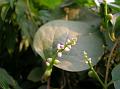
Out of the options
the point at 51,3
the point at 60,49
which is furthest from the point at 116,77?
the point at 51,3

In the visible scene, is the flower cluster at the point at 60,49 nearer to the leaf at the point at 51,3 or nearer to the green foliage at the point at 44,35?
the green foliage at the point at 44,35

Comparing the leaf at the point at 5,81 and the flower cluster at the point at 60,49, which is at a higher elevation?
the flower cluster at the point at 60,49

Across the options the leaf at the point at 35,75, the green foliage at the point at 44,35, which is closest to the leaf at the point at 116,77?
the green foliage at the point at 44,35

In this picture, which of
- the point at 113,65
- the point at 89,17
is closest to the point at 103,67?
the point at 113,65

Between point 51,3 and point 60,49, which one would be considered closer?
point 60,49

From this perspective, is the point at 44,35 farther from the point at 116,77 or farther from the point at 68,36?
the point at 116,77

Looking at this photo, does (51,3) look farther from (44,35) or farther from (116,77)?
(116,77)

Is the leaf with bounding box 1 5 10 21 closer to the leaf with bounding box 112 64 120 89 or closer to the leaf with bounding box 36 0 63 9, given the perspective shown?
the leaf with bounding box 36 0 63 9

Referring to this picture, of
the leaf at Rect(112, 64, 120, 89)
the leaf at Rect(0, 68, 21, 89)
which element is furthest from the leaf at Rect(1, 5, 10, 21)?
the leaf at Rect(112, 64, 120, 89)

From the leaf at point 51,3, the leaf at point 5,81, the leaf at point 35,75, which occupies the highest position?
the leaf at point 51,3
